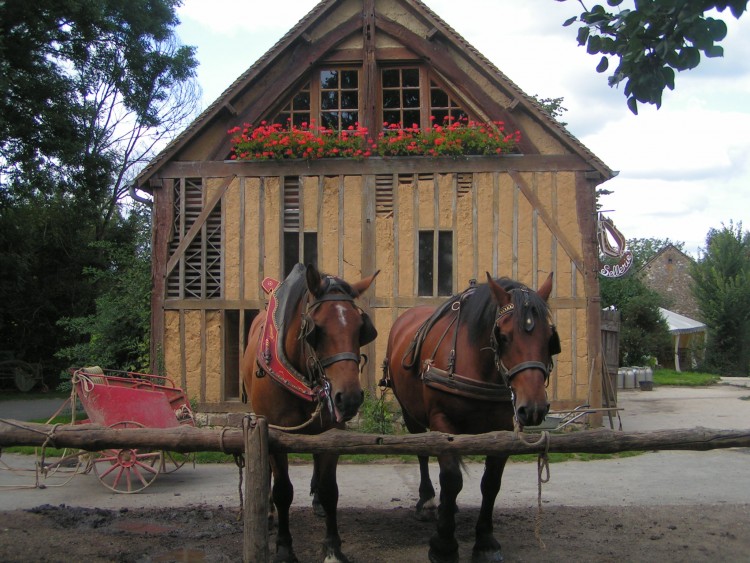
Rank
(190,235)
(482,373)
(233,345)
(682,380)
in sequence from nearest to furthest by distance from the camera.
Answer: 1. (482,373)
2. (190,235)
3. (233,345)
4. (682,380)

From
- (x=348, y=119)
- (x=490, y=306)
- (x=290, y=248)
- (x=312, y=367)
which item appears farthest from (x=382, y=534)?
(x=348, y=119)

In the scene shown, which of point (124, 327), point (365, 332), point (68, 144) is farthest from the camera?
point (68, 144)

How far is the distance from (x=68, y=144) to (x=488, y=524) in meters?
15.8

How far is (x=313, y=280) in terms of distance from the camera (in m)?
4.45

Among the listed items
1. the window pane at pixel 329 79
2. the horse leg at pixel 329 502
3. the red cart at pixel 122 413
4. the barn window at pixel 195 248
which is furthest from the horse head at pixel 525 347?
the window pane at pixel 329 79

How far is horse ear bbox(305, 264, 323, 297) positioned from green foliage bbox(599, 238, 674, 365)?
22.9 meters

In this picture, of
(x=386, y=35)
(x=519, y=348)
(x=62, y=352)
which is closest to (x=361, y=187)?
(x=386, y=35)

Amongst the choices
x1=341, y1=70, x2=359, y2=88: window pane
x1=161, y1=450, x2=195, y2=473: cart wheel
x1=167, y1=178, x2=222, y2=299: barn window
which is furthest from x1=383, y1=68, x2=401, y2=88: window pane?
x1=161, y1=450, x2=195, y2=473: cart wheel

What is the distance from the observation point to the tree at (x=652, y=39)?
13.9 feet

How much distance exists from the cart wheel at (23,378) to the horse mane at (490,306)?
1846 cm

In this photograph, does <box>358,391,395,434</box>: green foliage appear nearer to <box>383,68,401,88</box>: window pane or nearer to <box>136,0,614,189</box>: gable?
<box>136,0,614,189</box>: gable

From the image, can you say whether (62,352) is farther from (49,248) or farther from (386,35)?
(49,248)

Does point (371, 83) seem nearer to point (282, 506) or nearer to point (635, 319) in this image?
point (282, 506)

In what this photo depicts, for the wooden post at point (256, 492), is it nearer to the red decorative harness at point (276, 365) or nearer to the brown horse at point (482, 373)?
the red decorative harness at point (276, 365)
